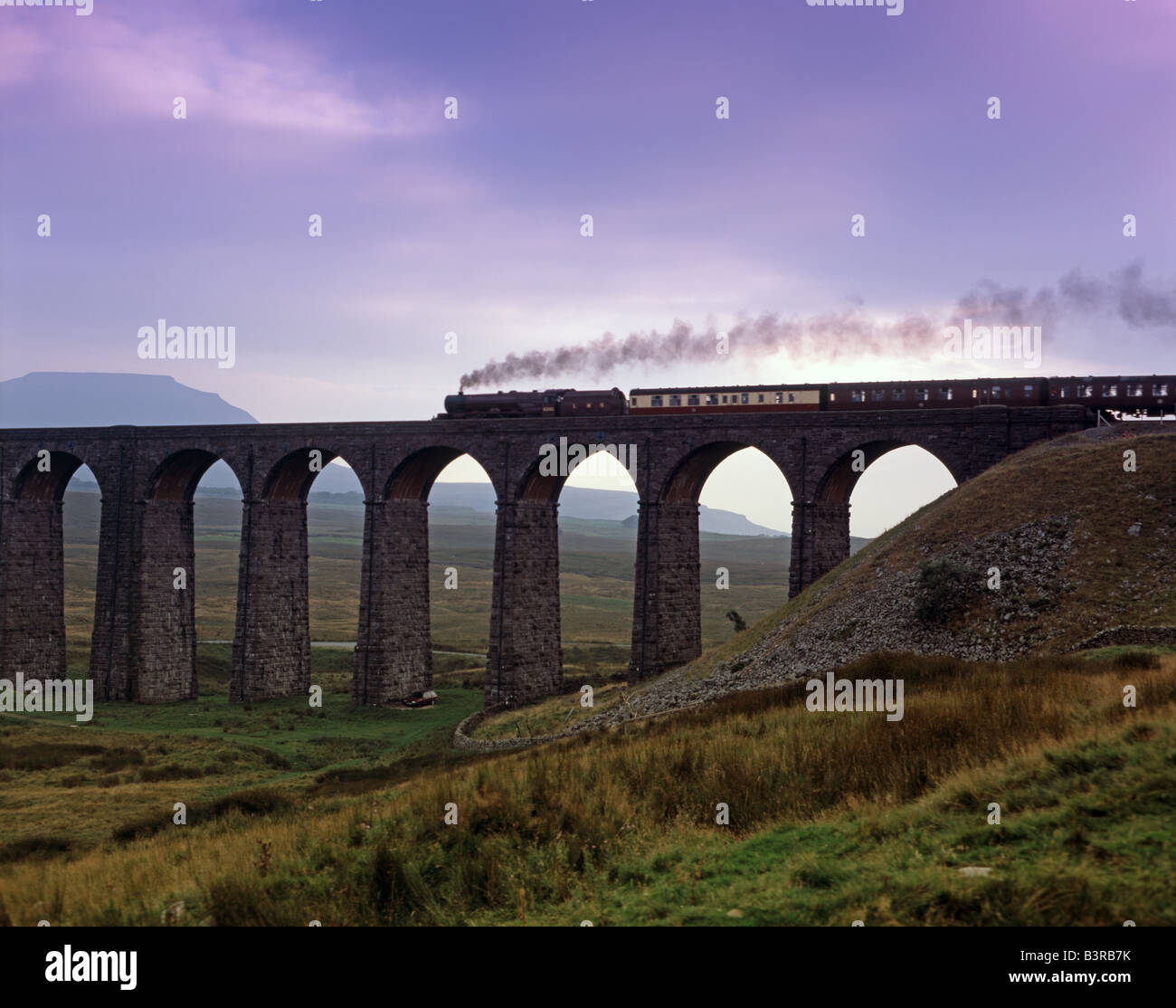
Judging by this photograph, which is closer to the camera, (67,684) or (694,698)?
(694,698)

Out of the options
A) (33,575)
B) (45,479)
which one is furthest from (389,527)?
(45,479)

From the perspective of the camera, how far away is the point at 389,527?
47562 mm

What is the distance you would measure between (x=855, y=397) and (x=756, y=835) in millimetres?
31313

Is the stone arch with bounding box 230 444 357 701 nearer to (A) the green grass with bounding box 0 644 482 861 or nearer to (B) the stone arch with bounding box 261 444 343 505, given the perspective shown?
(B) the stone arch with bounding box 261 444 343 505

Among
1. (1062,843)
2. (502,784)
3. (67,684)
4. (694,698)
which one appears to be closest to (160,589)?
(67,684)

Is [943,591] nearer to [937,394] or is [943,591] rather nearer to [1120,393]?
[937,394]

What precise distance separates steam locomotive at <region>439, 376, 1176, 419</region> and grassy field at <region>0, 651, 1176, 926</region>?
21052mm

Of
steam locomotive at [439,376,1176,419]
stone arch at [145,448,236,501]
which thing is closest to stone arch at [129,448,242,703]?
stone arch at [145,448,236,501]

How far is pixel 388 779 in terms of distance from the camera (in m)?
26.7

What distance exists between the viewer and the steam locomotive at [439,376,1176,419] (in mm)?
37125

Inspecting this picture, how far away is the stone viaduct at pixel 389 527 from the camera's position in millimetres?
39000

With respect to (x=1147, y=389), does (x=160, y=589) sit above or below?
below

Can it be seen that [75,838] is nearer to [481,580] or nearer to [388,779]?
[388,779]
